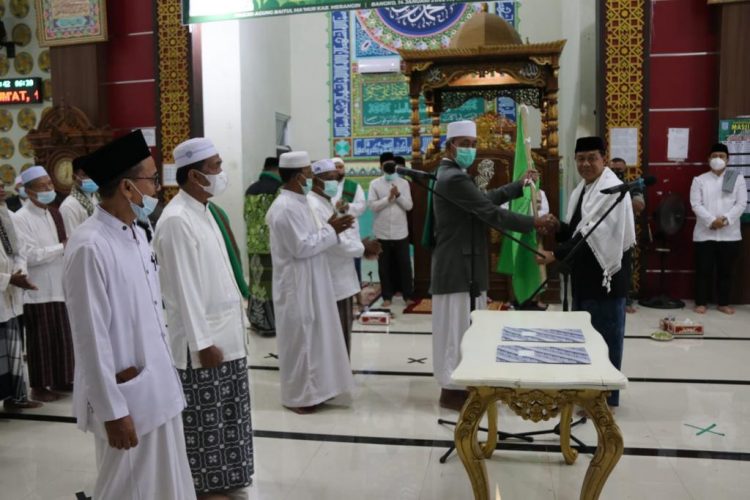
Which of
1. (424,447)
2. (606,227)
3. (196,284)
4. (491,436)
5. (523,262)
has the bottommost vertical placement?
(424,447)

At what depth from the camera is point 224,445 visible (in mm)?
2836

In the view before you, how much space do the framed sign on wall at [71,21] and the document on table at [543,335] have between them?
650 centimetres

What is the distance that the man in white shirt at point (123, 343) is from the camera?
194cm

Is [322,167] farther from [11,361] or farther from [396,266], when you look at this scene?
[396,266]

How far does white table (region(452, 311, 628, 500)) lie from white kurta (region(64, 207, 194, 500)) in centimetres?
93

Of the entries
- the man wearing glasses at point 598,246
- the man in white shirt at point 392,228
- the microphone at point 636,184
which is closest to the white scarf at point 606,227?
the man wearing glasses at point 598,246

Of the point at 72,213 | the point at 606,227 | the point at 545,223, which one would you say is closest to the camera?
the point at 545,223

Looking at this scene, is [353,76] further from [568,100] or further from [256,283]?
[256,283]

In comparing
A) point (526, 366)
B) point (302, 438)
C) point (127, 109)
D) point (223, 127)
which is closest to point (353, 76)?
point (223, 127)

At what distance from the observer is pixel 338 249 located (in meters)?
4.46

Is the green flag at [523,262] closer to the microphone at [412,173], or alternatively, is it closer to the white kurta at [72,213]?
the microphone at [412,173]

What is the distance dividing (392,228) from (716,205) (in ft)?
10.4

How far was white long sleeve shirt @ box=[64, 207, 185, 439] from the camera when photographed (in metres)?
1.93

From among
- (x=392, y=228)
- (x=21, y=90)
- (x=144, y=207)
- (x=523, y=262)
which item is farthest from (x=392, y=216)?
(x=21, y=90)
